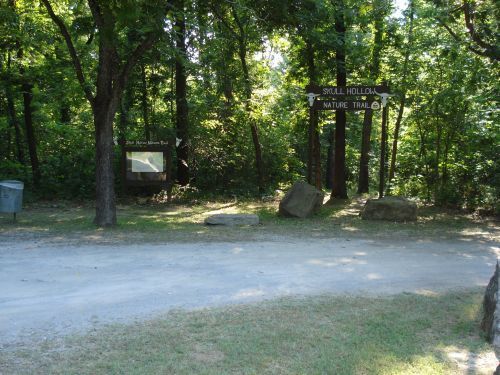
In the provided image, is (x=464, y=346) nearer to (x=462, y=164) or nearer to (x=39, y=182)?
(x=462, y=164)

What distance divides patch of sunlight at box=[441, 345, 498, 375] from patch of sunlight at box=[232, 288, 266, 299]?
7.71 feet

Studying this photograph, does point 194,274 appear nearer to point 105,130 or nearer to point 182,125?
Result: point 105,130

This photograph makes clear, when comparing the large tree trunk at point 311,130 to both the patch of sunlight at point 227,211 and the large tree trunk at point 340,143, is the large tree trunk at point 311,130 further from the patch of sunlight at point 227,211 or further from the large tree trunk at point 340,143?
the patch of sunlight at point 227,211

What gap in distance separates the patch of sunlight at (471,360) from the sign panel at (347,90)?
10.6 metres

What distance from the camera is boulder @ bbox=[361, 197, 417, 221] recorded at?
1337 centimetres

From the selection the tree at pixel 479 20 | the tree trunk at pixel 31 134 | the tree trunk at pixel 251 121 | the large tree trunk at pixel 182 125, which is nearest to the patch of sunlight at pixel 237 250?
the tree at pixel 479 20

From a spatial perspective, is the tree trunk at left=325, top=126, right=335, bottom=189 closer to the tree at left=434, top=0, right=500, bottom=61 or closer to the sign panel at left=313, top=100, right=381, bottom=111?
the sign panel at left=313, top=100, right=381, bottom=111

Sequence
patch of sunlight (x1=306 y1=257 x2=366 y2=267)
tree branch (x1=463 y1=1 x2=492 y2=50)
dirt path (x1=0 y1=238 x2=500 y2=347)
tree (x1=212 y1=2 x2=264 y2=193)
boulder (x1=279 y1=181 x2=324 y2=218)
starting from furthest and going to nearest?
tree (x1=212 y1=2 x2=264 y2=193)
boulder (x1=279 y1=181 x2=324 y2=218)
tree branch (x1=463 y1=1 x2=492 y2=50)
patch of sunlight (x1=306 y1=257 x2=366 y2=267)
dirt path (x1=0 y1=238 x2=500 y2=347)

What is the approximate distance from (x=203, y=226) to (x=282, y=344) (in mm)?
7682

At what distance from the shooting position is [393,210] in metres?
13.4

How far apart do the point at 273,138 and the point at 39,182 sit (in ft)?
32.0

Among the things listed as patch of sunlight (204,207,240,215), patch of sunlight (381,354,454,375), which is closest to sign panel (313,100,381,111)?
patch of sunlight (204,207,240,215)

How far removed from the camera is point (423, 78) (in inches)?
661

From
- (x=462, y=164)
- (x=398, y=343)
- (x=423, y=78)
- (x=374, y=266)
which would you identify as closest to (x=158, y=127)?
(x=423, y=78)
